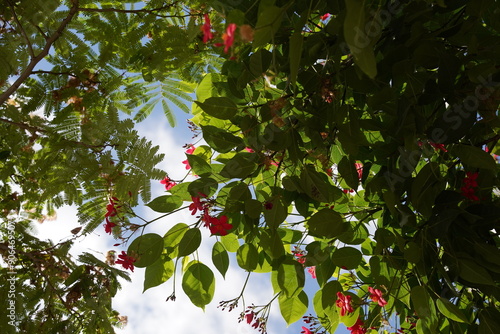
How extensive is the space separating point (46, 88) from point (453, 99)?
1.68 meters

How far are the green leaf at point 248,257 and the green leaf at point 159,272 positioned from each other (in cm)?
21

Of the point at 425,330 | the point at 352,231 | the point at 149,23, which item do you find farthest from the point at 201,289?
the point at 149,23

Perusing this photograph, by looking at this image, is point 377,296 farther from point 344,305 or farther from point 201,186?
point 201,186

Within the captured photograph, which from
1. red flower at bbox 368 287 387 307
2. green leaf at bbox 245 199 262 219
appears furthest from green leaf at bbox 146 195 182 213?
red flower at bbox 368 287 387 307

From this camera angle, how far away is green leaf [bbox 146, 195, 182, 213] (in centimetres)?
133

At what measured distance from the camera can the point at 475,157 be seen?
3.49ft

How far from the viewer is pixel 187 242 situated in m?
1.26

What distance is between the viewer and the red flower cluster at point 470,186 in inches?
46.7

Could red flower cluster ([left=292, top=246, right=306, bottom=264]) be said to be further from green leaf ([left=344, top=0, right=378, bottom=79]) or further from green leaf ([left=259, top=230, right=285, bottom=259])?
green leaf ([left=344, top=0, right=378, bottom=79])

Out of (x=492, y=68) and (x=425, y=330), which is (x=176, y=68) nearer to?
(x=492, y=68)

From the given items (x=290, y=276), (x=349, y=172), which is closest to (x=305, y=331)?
(x=290, y=276)

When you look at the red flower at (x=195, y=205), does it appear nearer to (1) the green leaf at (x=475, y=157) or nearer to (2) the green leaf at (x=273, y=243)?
(2) the green leaf at (x=273, y=243)

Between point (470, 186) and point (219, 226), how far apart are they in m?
0.71

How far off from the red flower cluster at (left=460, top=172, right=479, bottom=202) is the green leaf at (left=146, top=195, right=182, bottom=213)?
0.83m
